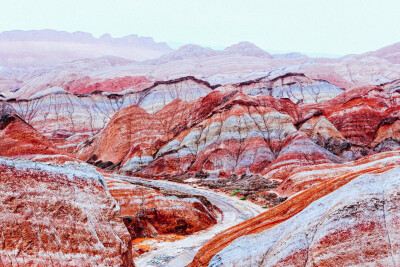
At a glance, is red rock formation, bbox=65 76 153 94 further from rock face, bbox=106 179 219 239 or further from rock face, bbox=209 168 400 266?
rock face, bbox=209 168 400 266

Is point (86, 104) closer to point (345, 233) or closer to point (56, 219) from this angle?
point (56, 219)

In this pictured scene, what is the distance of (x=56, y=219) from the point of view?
45.2 feet

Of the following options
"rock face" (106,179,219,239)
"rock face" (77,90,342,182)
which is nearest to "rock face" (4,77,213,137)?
"rock face" (77,90,342,182)

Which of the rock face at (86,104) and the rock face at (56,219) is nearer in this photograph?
the rock face at (56,219)

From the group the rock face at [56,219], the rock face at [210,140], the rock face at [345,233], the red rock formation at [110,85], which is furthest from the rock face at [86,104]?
the rock face at [345,233]

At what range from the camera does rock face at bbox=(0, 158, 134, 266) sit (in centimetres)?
1242

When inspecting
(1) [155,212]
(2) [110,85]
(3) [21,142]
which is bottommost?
(1) [155,212]

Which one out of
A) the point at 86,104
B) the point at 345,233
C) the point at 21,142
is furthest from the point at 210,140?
the point at 86,104

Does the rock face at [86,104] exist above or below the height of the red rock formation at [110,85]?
below

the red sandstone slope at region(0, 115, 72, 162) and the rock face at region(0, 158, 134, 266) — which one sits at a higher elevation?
the rock face at region(0, 158, 134, 266)

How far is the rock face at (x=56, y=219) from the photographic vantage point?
12.4m

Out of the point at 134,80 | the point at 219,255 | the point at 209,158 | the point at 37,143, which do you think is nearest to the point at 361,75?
the point at 134,80

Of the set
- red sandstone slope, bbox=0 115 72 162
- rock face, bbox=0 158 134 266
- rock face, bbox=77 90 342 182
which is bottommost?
rock face, bbox=77 90 342 182

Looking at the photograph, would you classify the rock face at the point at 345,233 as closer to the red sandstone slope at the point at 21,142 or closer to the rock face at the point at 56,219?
the rock face at the point at 56,219
